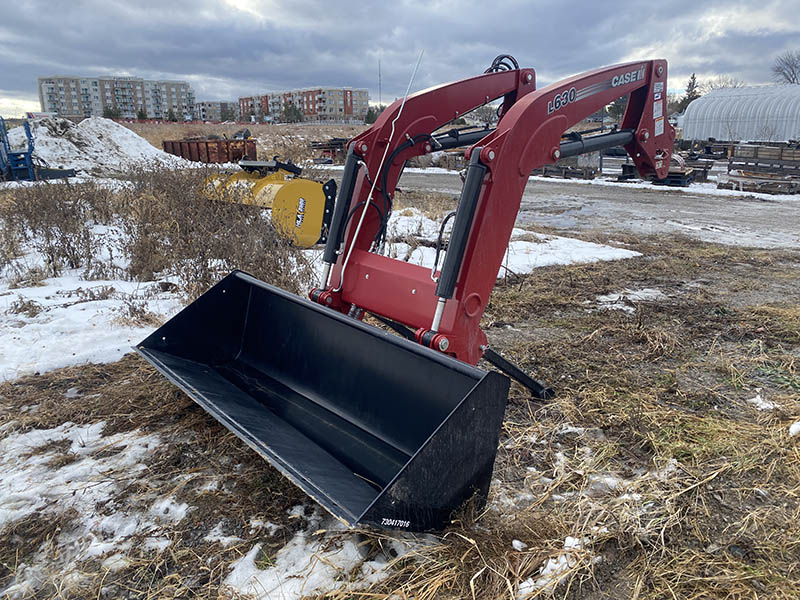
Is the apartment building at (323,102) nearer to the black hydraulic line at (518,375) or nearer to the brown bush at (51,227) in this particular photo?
the brown bush at (51,227)

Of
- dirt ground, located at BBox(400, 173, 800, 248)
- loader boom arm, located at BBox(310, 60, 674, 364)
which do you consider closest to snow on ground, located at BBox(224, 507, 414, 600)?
loader boom arm, located at BBox(310, 60, 674, 364)

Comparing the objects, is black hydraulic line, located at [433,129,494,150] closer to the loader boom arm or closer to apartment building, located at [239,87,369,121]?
the loader boom arm

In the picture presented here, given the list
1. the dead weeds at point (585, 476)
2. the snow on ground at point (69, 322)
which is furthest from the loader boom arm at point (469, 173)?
the snow on ground at point (69, 322)

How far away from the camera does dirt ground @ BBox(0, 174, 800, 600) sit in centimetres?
210

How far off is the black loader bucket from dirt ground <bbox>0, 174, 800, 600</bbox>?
0.23 metres

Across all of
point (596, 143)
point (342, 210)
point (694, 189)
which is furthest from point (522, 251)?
point (694, 189)

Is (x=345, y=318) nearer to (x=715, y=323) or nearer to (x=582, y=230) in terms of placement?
(x=715, y=323)

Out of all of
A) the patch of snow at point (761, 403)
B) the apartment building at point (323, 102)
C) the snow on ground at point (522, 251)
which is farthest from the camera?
the apartment building at point (323, 102)

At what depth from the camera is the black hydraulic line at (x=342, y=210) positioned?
327 cm

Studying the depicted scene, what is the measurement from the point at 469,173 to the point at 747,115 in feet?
108

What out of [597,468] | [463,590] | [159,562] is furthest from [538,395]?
[159,562]

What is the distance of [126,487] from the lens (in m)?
2.62

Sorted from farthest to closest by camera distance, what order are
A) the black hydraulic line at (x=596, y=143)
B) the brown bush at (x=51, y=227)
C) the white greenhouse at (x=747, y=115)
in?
1. the white greenhouse at (x=747, y=115)
2. the brown bush at (x=51, y=227)
3. the black hydraulic line at (x=596, y=143)

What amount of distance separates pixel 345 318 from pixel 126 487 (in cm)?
130
